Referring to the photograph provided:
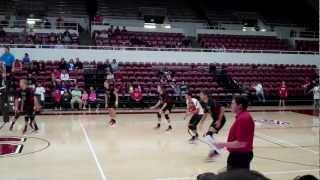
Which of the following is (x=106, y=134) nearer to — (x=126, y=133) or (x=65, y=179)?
(x=126, y=133)

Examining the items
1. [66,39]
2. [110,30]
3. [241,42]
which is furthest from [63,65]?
[241,42]

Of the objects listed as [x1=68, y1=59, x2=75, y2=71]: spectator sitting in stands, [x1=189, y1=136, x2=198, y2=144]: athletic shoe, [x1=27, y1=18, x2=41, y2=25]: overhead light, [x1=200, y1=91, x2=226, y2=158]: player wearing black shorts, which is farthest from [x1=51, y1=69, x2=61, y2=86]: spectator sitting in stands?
[x1=200, y1=91, x2=226, y2=158]: player wearing black shorts

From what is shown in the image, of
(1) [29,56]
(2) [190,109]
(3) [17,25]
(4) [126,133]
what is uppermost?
(3) [17,25]

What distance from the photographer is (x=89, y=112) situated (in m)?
19.5

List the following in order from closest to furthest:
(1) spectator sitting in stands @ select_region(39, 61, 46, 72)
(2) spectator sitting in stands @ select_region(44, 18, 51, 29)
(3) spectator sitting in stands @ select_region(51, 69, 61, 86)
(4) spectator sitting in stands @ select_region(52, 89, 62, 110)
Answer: (4) spectator sitting in stands @ select_region(52, 89, 62, 110) → (3) spectator sitting in stands @ select_region(51, 69, 61, 86) → (1) spectator sitting in stands @ select_region(39, 61, 46, 72) → (2) spectator sitting in stands @ select_region(44, 18, 51, 29)

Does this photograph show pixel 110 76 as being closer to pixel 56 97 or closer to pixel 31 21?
pixel 56 97

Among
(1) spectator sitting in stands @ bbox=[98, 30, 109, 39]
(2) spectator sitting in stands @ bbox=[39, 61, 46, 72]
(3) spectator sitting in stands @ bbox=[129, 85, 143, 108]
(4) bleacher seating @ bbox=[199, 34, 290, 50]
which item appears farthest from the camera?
(4) bleacher seating @ bbox=[199, 34, 290, 50]

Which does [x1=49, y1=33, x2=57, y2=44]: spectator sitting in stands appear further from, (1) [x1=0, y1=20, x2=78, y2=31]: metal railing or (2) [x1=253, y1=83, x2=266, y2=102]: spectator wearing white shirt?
(2) [x1=253, y1=83, x2=266, y2=102]: spectator wearing white shirt

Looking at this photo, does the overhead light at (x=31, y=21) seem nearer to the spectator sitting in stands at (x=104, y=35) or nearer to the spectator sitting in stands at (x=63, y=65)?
the spectator sitting in stands at (x=104, y=35)

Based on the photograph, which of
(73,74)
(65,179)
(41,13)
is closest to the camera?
(65,179)

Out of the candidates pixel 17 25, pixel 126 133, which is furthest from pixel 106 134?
pixel 17 25

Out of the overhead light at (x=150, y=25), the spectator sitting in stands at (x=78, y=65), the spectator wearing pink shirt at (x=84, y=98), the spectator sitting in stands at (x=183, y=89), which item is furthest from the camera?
the overhead light at (x=150, y=25)

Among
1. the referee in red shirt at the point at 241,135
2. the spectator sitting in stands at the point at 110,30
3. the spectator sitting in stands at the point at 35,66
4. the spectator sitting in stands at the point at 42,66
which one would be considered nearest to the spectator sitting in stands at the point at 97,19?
the spectator sitting in stands at the point at 110,30

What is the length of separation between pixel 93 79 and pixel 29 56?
3.36 meters
